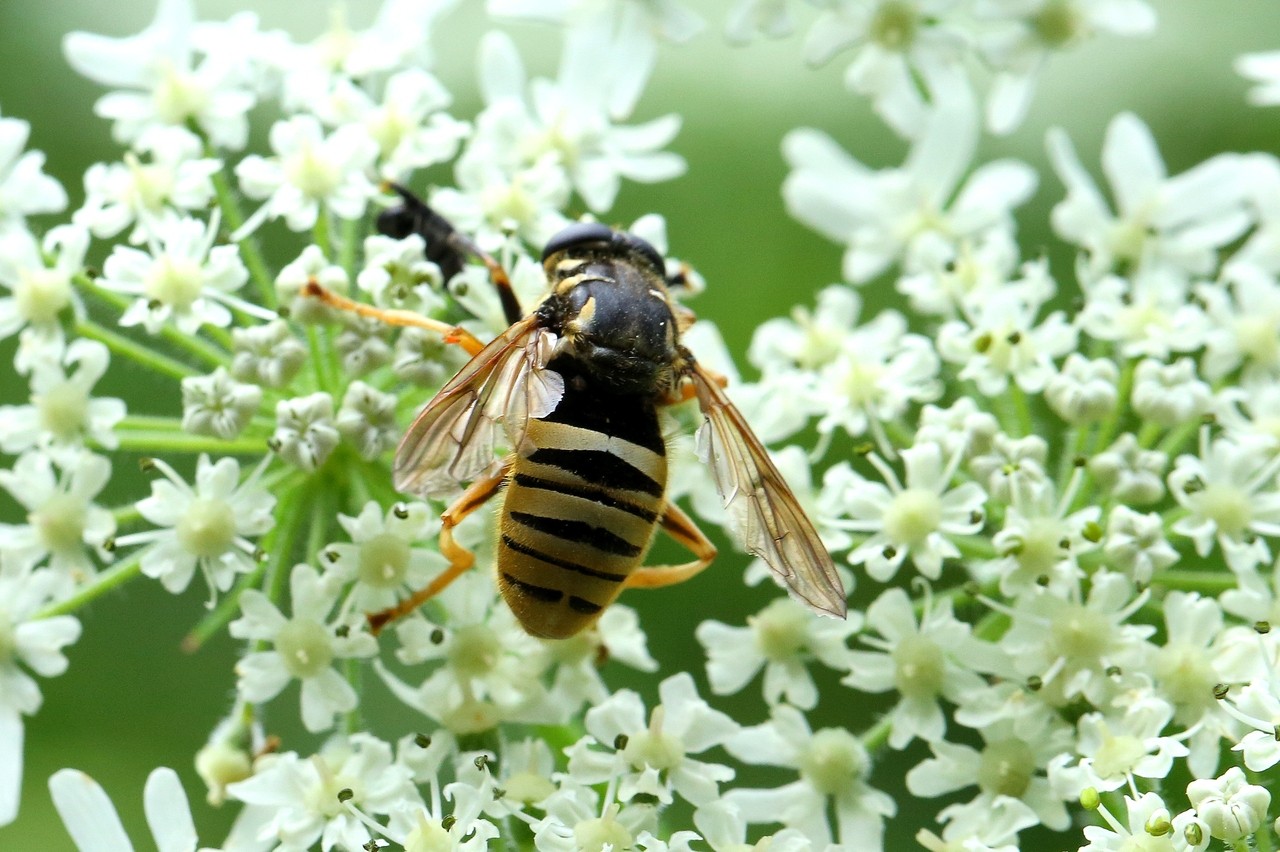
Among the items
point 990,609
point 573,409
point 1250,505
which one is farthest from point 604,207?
point 1250,505

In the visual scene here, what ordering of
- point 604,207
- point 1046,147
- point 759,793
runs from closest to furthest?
point 759,793 → point 604,207 → point 1046,147

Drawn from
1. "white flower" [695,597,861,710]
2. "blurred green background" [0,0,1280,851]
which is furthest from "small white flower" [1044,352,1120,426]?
"blurred green background" [0,0,1280,851]

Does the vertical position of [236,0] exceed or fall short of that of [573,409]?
it exceeds it

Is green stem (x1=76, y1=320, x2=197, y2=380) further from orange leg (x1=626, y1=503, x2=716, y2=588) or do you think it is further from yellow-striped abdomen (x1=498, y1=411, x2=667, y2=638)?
orange leg (x1=626, y1=503, x2=716, y2=588)

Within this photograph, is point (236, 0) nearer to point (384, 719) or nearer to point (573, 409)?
point (384, 719)

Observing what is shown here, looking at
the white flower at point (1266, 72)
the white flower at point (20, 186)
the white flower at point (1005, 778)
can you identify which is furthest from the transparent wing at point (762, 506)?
the white flower at point (1266, 72)

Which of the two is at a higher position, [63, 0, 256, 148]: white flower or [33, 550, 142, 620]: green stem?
[63, 0, 256, 148]: white flower

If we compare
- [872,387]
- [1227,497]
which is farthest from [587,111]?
[1227,497]
